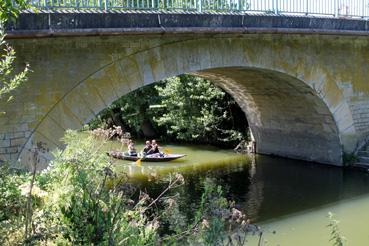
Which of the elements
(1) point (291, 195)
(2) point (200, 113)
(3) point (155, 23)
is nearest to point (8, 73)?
(3) point (155, 23)

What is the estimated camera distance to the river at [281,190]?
870 cm

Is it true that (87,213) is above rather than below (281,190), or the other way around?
above

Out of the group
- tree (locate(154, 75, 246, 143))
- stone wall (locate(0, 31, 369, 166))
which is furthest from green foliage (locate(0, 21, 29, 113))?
tree (locate(154, 75, 246, 143))

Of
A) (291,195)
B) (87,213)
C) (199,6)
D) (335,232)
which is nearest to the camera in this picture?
(87,213)

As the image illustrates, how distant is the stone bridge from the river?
1102 mm

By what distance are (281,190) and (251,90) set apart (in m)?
3.89

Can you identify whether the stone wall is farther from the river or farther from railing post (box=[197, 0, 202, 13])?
the river

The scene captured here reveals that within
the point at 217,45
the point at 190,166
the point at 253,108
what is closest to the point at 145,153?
the point at 190,166

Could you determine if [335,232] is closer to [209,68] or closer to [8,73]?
[8,73]

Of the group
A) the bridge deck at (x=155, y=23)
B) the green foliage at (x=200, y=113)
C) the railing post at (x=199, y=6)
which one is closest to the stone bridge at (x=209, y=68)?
the bridge deck at (x=155, y=23)

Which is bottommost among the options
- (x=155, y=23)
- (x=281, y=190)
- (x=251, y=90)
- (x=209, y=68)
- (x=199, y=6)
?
(x=281, y=190)

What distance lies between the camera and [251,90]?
14625mm

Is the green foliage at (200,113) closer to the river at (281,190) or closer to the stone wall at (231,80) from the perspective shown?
the river at (281,190)

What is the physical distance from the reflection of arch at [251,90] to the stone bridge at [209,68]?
2 centimetres
